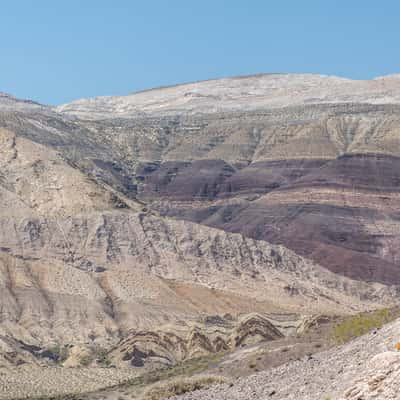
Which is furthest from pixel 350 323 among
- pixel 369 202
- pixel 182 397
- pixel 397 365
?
pixel 369 202

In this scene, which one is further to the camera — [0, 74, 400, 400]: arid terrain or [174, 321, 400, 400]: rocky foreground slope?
[0, 74, 400, 400]: arid terrain

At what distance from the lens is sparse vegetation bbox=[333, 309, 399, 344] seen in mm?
37750

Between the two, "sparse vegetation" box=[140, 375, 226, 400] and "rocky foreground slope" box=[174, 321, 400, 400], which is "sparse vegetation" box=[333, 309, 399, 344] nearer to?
"sparse vegetation" box=[140, 375, 226, 400]

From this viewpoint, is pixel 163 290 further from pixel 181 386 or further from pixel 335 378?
pixel 335 378

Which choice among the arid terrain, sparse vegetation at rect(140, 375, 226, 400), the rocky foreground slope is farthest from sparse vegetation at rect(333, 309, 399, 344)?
the rocky foreground slope

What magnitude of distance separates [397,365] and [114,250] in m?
101

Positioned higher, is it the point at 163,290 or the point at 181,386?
the point at 181,386

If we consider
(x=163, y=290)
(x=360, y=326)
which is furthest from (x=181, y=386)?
(x=163, y=290)

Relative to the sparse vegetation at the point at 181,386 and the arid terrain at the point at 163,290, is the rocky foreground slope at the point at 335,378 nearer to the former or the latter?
the arid terrain at the point at 163,290

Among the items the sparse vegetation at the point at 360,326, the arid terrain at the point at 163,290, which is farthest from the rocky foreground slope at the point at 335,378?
the sparse vegetation at the point at 360,326

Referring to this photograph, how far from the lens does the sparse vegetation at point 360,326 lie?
3775 centimetres

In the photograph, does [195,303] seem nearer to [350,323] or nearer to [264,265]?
[264,265]

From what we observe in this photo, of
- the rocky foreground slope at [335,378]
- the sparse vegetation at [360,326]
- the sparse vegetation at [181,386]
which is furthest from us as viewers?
the sparse vegetation at [360,326]

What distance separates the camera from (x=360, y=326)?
128 feet
